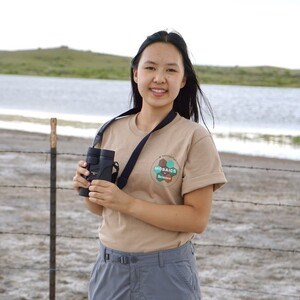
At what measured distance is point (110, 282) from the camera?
2275 millimetres

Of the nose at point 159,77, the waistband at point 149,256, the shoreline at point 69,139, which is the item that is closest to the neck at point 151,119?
the nose at point 159,77

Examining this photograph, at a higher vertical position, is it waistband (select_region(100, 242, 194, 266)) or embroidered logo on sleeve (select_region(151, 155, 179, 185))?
embroidered logo on sleeve (select_region(151, 155, 179, 185))

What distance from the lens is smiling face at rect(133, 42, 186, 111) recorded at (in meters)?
2.31

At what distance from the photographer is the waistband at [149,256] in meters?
2.22

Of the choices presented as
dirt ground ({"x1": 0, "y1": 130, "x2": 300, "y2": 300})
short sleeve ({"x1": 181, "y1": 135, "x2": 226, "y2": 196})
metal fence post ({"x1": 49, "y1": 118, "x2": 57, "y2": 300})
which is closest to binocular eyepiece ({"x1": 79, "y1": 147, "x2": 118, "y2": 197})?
short sleeve ({"x1": 181, "y1": 135, "x2": 226, "y2": 196})

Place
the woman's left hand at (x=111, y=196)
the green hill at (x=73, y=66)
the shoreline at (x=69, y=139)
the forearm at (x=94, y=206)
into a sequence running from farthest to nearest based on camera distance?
the green hill at (x=73, y=66) → the shoreline at (x=69, y=139) → the forearm at (x=94, y=206) → the woman's left hand at (x=111, y=196)

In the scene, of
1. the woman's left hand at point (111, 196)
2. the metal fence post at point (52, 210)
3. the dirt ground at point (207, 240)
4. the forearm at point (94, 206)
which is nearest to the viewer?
the woman's left hand at point (111, 196)

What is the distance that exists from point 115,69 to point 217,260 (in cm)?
10132

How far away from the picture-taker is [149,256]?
222 cm

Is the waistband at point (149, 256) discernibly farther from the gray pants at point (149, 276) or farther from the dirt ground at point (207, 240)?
the dirt ground at point (207, 240)

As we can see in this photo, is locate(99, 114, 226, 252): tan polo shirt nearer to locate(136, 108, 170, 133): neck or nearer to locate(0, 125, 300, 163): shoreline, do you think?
locate(136, 108, 170, 133): neck

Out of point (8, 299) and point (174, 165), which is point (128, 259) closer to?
point (174, 165)

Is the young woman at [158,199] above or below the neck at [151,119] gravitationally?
below

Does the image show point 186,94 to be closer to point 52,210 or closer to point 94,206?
point 94,206
